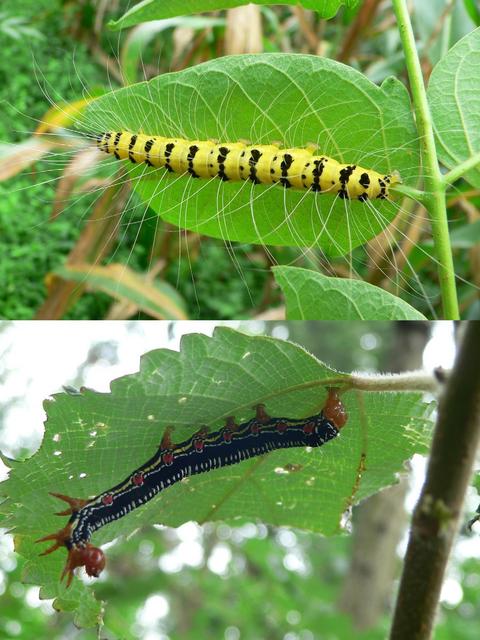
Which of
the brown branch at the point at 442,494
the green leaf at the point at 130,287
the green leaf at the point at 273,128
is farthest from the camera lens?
the green leaf at the point at 130,287

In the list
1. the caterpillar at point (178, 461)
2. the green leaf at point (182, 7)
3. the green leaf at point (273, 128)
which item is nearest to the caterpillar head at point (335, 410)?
the caterpillar at point (178, 461)

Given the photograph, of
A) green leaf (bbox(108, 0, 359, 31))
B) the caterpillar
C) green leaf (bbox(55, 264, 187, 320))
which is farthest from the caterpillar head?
green leaf (bbox(55, 264, 187, 320))

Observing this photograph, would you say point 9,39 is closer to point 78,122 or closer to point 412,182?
point 78,122

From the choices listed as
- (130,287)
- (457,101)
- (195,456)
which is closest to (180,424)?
(195,456)

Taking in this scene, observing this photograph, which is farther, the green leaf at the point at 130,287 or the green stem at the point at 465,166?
the green leaf at the point at 130,287

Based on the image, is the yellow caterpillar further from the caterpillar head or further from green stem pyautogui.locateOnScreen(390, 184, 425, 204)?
the caterpillar head

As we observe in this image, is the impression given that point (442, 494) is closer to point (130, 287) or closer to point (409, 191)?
point (409, 191)

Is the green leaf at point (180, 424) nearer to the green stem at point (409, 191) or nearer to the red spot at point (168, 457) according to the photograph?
the red spot at point (168, 457)
